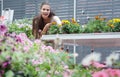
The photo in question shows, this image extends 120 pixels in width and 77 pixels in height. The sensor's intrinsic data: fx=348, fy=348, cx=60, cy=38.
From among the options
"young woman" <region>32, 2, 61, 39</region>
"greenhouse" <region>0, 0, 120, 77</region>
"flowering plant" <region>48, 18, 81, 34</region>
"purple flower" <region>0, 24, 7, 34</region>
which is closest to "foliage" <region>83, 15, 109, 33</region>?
"greenhouse" <region>0, 0, 120, 77</region>

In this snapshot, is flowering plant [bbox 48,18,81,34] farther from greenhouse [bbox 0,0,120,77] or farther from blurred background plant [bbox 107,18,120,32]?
blurred background plant [bbox 107,18,120,32]

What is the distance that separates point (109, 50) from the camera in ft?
19.4

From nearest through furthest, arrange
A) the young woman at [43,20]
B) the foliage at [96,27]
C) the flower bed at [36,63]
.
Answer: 1. the flower bed at [36,63]
2. the foliage at [96,27]
3. the young woman at [43,20]

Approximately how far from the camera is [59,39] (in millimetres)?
1269

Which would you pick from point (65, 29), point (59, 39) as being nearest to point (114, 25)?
point (65, 29)

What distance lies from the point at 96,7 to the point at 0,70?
18.9 feet

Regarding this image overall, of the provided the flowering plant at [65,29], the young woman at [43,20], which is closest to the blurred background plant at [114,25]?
the flowering plant at [65,29]

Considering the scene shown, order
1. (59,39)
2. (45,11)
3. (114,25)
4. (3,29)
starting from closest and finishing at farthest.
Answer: (3,29), (59,39), (114,25), (45,11)

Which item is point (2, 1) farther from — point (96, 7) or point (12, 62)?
point (12, 62)

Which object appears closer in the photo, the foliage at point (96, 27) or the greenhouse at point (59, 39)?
the greenhouse at point (59, 39)

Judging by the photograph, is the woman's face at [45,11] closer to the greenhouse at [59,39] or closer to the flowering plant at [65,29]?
the greenhouse at [59,39]

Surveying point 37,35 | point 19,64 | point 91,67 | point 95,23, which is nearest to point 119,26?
point 95,23

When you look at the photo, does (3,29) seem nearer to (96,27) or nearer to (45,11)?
(96,27)

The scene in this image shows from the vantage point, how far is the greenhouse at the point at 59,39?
3.56ft
